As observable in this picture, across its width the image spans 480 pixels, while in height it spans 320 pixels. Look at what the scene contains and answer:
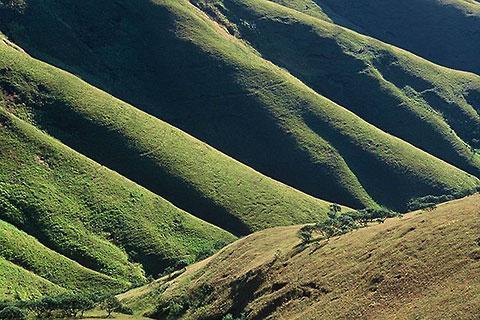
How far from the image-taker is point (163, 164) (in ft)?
620

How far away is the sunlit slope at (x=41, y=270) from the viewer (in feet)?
431

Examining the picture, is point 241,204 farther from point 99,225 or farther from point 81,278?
point 81,278

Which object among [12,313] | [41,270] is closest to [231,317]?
[12,313]

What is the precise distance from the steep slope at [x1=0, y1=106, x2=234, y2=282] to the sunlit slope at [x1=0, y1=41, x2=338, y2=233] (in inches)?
372

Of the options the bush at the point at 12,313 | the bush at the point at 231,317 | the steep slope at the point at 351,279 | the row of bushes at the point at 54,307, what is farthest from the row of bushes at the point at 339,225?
the bush at the point at 12,313

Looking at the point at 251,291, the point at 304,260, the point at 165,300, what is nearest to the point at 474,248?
the point at 304,260

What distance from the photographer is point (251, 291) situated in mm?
100312

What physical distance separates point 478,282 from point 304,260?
36776 mm

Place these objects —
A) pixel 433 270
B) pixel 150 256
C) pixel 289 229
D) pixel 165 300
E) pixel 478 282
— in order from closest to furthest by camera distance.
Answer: pixel 478 282 < pixel 433 270 < pixel 165 300 < pixel 289 229 < pixel 150 256

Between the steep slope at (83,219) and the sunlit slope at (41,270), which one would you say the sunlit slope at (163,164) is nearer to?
the steep slope at (83,219)

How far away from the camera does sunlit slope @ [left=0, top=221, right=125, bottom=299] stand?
132 meters

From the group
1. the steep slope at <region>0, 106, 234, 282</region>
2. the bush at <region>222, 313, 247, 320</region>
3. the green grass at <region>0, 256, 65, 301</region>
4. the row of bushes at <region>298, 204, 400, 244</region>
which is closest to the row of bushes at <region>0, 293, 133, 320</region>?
the green grass at <region>0, 256, 65, 301</region>

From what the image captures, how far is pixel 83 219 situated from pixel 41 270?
2344 cm

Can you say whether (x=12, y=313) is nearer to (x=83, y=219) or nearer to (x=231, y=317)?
(x=231, y=317)
